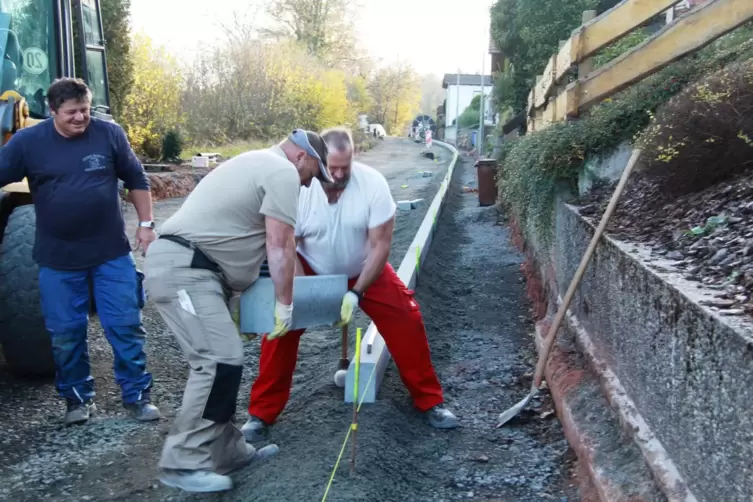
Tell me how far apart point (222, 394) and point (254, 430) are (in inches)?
32.7

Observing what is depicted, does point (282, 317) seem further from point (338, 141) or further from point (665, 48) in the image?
point (665, 48)

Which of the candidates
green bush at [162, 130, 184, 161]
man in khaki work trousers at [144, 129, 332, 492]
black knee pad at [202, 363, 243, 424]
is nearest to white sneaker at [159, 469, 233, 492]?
man in khaki work trousers at [144, 129, 332, 492]

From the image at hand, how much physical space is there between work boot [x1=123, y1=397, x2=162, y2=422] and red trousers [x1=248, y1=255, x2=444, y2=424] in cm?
62

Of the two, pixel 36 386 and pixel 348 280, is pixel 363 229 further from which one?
pixel 36 386

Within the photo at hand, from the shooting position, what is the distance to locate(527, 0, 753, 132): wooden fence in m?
5.35

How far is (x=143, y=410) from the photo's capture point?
14.6ft

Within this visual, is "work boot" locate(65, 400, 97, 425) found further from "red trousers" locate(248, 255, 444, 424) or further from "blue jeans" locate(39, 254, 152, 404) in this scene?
"red trousers" locate(248, 255, 444, 424)

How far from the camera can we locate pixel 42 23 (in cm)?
565

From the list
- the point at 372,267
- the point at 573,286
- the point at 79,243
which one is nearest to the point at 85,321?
the point at 79,243

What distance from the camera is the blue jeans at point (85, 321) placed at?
4367mm

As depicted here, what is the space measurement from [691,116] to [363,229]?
6.37 ft

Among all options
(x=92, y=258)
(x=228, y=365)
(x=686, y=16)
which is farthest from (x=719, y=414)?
(x=686, y=16)

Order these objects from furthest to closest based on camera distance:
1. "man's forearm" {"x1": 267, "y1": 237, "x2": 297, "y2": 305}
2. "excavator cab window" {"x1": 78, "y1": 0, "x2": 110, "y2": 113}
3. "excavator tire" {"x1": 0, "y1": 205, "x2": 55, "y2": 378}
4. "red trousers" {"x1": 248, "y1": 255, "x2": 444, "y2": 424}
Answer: "excavator cab window" {"x1": 78, "y1": 0, "x2": 110, "y2": 113} → "excavator tire" {"x1": 0, "y1": 205, "x2": 55, "y2": 378} → "red trousers" {"x1": 248, "y1": 255, "x2": 444, "y2": 424} → "man's forearm" {"x1": 267, "y1": 237, "x2": 297, "y2": 305}

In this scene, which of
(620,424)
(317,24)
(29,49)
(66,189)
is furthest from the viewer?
(317,24)
